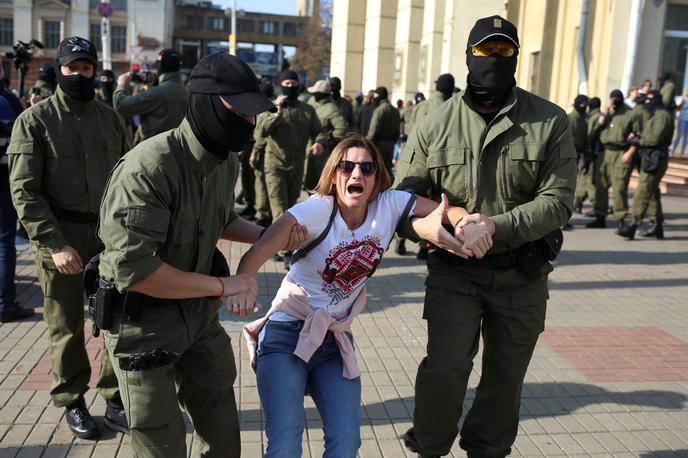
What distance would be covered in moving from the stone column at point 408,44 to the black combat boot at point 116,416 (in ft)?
64.3

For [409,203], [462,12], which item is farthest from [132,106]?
[462,12]

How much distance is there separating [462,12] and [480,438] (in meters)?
16.9

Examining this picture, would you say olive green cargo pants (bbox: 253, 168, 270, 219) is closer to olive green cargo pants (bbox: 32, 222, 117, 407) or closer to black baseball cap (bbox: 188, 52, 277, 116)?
olive green cargo pants (bbox: 32, 222, 117, 407)

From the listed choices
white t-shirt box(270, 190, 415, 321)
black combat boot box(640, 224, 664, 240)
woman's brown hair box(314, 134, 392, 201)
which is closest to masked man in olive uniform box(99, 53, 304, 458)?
white t-shirt box(270, 190, 415, 321)

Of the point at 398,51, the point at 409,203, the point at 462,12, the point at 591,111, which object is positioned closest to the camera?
the point at 409,203

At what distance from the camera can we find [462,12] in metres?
18.8

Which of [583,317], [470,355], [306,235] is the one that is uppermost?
[306,235]

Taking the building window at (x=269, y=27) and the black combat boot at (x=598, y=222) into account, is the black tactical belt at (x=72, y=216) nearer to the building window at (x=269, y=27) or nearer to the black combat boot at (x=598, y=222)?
the black combat boot at (x=598, y=222)

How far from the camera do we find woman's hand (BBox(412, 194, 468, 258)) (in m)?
3.13

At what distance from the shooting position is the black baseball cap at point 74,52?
12.8ft

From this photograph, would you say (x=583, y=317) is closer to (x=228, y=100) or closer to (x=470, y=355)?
(x=470, y=355)

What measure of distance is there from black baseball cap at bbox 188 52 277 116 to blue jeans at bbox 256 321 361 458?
3.53ft

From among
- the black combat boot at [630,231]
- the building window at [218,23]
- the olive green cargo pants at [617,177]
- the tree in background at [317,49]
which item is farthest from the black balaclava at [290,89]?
the building window at [218,23]

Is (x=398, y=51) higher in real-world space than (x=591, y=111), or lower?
higher
